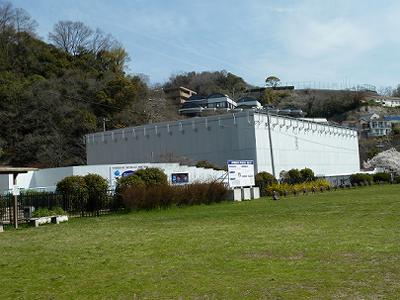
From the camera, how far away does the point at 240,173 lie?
39750 mm

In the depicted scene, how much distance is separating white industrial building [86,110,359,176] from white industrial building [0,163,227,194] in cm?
981

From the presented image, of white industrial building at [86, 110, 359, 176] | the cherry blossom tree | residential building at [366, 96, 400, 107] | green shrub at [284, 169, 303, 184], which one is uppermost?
residential building at [366, 96, 400, 107]

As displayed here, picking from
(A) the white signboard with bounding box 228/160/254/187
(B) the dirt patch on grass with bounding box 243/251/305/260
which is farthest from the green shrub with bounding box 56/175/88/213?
(B) the dirt patch on grass with bounding box 243/251/305/260

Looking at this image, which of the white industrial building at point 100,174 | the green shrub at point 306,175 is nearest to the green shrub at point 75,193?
the white industrial building at point 100,174

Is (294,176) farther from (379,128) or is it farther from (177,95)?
(379,128)

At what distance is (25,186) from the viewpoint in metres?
46.2

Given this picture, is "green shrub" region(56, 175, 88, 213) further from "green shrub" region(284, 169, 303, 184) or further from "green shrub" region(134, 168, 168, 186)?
"green shrub" region(284, 169, 303, 184)

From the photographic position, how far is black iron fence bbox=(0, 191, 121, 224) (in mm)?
26862

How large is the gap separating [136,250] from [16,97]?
68066 millimetres

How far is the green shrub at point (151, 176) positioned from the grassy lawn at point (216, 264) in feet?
50.9

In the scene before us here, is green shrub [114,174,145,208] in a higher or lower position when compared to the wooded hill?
lower

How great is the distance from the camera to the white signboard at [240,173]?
38600 mm

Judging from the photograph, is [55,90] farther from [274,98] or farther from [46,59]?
[274,98]

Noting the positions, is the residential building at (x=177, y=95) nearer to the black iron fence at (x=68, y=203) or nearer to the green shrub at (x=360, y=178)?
the green shrub at (x=360, y=178)
